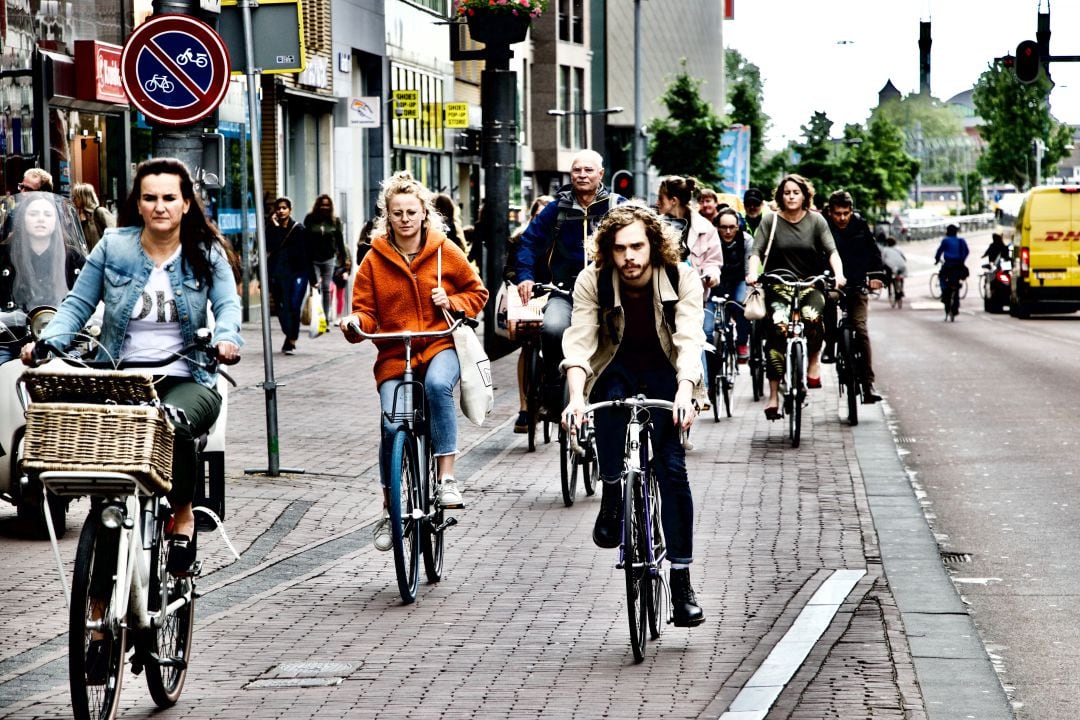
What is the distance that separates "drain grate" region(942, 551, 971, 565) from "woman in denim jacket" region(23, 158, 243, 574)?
3973mm

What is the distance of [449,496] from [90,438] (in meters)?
3.11

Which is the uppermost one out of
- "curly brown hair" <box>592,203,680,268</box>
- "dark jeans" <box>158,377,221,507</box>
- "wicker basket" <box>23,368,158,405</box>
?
"curly brown hair" <box>592,203,680,268</box>

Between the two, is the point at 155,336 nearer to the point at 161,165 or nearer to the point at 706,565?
the point at 161,165

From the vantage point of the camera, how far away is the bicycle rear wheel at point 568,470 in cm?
1026

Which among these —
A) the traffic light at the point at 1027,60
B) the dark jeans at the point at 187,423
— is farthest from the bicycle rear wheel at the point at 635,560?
the traffic light at the point at 1027,60

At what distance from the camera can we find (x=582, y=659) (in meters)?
6.52

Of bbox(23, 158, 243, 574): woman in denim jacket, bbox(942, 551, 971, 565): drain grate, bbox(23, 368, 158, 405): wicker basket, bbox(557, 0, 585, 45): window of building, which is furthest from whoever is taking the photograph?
bbox(557, 0, 585, 45): window of building

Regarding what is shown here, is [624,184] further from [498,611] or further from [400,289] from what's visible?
[498,611]

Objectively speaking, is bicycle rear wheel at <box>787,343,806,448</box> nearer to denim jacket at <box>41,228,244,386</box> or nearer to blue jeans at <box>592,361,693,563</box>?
blue jeans at <box>592,361,693,563</box>

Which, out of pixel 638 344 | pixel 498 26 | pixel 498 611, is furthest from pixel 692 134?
pixel 638 344

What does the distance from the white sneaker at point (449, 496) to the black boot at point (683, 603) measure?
59.3 inches

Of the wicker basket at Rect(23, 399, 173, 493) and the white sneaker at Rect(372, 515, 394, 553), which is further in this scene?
the white sneaker at Rect(372, 515, 394, 553)

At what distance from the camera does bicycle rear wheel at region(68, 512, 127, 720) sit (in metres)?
5.13

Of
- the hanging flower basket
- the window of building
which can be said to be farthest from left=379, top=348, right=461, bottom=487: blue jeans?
the window of building
